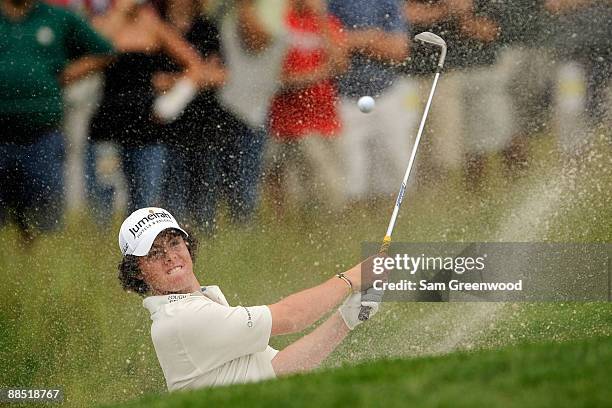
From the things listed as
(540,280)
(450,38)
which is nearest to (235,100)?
(450,38)

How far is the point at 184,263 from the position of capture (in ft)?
17.4

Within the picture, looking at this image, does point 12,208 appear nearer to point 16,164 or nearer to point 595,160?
point 16,164

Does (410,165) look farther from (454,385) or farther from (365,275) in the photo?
(454,385)

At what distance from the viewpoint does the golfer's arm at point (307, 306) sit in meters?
5.24

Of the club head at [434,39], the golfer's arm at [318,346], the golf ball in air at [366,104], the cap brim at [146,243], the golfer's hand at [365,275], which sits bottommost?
the golfer's arm at [318,346]

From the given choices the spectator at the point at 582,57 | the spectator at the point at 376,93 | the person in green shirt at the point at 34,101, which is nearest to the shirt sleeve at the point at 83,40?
the person in green shirt at the point at 34,101

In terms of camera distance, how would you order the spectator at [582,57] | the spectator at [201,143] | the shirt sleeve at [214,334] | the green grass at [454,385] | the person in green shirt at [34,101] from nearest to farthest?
the green grass at [454,385], the shirt sleeve at [214,334], the spectator at [582,57], the spectator at [201,143], the person in green shirt at [34,101]

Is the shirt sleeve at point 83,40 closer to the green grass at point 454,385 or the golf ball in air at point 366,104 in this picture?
the golf ball in air at point 366,104

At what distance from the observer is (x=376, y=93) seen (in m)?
5.22

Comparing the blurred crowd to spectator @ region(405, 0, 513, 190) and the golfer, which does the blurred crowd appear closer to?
spectator @ region(405, 0, 513, 190)

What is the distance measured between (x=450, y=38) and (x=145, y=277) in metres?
2.03

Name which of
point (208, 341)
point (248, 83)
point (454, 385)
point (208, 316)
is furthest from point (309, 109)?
point (454, 385)

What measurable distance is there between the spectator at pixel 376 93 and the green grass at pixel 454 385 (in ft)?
3.59

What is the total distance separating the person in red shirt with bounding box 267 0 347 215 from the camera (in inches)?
206
